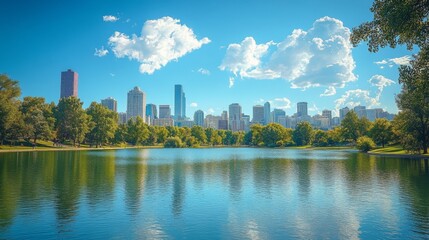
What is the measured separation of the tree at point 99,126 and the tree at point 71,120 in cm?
878

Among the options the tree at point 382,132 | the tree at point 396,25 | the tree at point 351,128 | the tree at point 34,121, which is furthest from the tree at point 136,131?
the tree at point 396,25

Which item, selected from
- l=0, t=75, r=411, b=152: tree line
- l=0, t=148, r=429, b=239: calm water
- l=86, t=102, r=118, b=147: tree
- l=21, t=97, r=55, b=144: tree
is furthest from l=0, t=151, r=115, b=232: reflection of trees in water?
l=86, t=102, r=118, b=147: tree

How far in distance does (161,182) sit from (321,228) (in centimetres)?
2209

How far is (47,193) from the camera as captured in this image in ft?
97.5

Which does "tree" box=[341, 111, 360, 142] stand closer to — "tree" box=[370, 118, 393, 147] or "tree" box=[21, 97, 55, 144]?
"tree" box=[370, 118, 393, 147]

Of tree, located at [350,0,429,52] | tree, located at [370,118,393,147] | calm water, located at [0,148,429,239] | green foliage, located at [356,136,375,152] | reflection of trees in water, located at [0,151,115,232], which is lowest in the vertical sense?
calm water, located at [0,148,429,239]

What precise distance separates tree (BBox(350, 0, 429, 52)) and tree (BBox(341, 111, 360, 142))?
5514 inches

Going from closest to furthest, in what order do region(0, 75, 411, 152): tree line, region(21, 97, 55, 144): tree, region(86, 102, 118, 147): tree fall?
region(0, 75, 411, 152): tree line
region(21, 97, 55, 144): tree
region(86, 102, 118, 147): tree

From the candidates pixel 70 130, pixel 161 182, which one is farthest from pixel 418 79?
pixel 70 130

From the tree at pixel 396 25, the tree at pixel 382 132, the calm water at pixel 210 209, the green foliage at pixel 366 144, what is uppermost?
the tree at pixel 396 25

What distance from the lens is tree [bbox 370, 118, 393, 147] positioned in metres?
119

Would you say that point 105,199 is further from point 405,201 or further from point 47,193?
point 405,201

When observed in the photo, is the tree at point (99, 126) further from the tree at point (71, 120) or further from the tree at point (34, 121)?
the tree at point (34, 121)

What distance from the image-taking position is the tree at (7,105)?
333 ft
